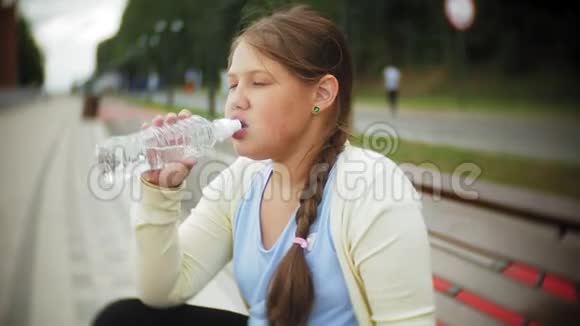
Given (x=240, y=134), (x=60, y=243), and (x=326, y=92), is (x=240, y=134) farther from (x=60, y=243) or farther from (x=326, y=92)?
(x=60, y=243)

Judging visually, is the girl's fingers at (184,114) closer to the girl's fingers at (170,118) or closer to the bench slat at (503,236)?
the girl's fingers at (170,118)

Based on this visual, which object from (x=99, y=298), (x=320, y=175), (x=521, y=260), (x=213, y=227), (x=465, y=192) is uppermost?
(x=320, y=175)

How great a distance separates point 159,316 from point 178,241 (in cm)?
19

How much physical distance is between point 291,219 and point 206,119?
25 cm

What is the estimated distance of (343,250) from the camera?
887 mm

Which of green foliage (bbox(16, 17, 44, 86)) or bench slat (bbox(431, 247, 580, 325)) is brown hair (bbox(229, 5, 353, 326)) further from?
green foliage (bbox(16, 17, 44, 86))

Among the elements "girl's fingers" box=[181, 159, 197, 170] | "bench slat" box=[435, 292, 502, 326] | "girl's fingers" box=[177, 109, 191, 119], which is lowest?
"bench slat" box=[435, 292, 502, 326]

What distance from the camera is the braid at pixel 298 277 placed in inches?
35.9

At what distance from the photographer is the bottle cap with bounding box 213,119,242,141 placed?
2.93 feet

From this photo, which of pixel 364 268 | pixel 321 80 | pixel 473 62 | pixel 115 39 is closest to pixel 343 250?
pixel 364 268

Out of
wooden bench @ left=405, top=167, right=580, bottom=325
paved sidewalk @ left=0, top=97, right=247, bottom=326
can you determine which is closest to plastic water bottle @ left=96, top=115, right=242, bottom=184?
paved sidewalk @ left=0, top=97, right=247, bottom=326

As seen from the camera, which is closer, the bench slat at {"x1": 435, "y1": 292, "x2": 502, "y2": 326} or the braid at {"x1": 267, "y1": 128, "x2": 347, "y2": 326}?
the braid at {"x1": 267, "y1": 128, "x2": 347, "y2": 326}

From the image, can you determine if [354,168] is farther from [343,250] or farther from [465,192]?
[465,192]

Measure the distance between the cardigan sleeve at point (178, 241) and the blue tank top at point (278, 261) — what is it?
69mm
